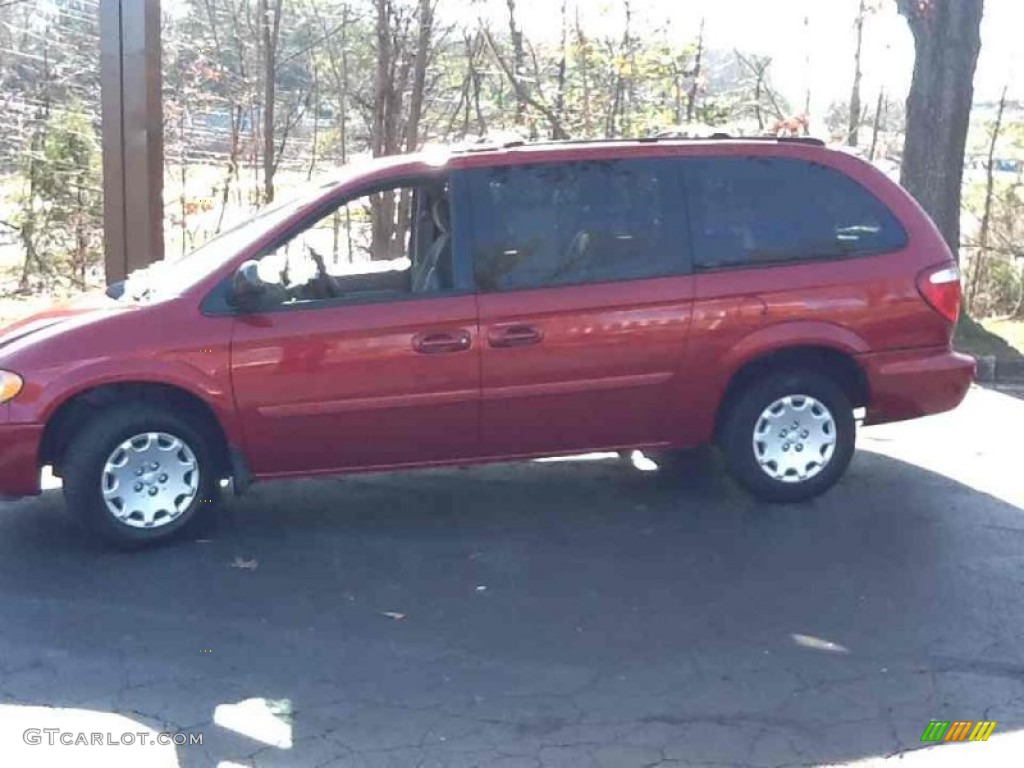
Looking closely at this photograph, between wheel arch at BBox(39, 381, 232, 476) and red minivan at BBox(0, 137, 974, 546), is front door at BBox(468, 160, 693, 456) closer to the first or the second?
red minivan at BBox(0, 137, 974, 546)

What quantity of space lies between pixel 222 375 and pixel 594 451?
6.16 ft

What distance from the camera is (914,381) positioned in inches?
287

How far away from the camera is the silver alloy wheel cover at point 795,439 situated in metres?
7.19

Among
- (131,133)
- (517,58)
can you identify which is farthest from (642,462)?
(517,58)

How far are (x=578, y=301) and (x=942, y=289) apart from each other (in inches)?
75.1

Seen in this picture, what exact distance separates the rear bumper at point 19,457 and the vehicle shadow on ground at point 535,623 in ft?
1.07

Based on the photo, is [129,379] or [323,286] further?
[323,286]

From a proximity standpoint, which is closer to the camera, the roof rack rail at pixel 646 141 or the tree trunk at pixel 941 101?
the roof rack rail at pixel 646 141

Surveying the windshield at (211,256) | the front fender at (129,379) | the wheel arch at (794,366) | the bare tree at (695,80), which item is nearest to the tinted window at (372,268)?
the windshield at (211,256)

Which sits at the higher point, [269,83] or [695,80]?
[695,80]

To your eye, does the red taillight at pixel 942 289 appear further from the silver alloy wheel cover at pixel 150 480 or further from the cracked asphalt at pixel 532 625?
the silver alloy wheel cover at pixel 150 480

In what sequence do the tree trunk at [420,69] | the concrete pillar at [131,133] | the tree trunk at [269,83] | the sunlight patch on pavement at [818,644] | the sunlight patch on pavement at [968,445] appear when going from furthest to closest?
the tree trunk at [269,83], the tree trunk at [420,69], the concrete pillar at [131,133], the sunlight patch on pavement at [968,445], the sunlight patch on pavement at [818,644]

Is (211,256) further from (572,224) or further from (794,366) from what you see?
(794,366)

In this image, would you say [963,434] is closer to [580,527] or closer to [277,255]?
[580,527]
